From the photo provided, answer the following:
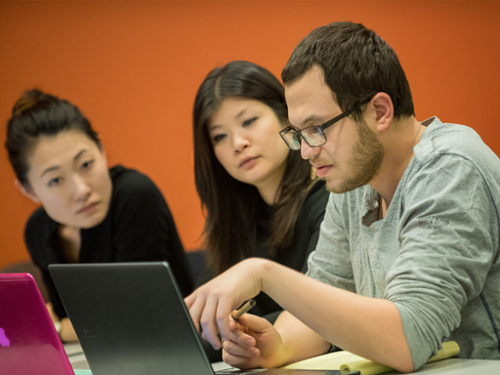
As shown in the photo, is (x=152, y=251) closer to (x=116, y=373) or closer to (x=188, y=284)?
(x=188, y=284)

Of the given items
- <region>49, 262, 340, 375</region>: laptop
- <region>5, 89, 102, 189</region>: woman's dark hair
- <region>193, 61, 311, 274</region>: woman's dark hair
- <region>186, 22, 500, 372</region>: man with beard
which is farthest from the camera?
<region>5, 89, 102, 189</region>: woman's dark hair

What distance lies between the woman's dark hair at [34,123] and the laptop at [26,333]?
1.71m

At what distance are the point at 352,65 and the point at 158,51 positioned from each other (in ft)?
5.71

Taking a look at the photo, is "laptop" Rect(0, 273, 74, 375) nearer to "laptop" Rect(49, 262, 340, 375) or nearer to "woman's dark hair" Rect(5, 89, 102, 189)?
"laptop" Rect(49, 262, 340, 375)

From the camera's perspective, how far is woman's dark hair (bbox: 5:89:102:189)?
2.50m

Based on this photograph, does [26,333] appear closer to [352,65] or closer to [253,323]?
[253,323]

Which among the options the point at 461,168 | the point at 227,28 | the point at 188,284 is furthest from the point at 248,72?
the point at 461,168

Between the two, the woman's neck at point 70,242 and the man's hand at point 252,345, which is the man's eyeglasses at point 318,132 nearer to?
the man's hand at point 252,345

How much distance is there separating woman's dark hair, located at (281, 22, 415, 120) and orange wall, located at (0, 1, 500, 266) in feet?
4.76

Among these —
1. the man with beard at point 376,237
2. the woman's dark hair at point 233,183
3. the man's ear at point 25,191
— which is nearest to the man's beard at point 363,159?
the man with beard at point 376,237

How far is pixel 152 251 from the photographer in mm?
2521

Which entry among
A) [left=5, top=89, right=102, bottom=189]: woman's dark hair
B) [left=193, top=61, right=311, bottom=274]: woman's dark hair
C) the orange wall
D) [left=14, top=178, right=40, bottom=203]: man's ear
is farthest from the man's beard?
[left=14, top=178, right=40, bottom=203]: man's ear

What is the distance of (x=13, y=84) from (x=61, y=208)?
0.66m

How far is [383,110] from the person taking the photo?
111 cm
